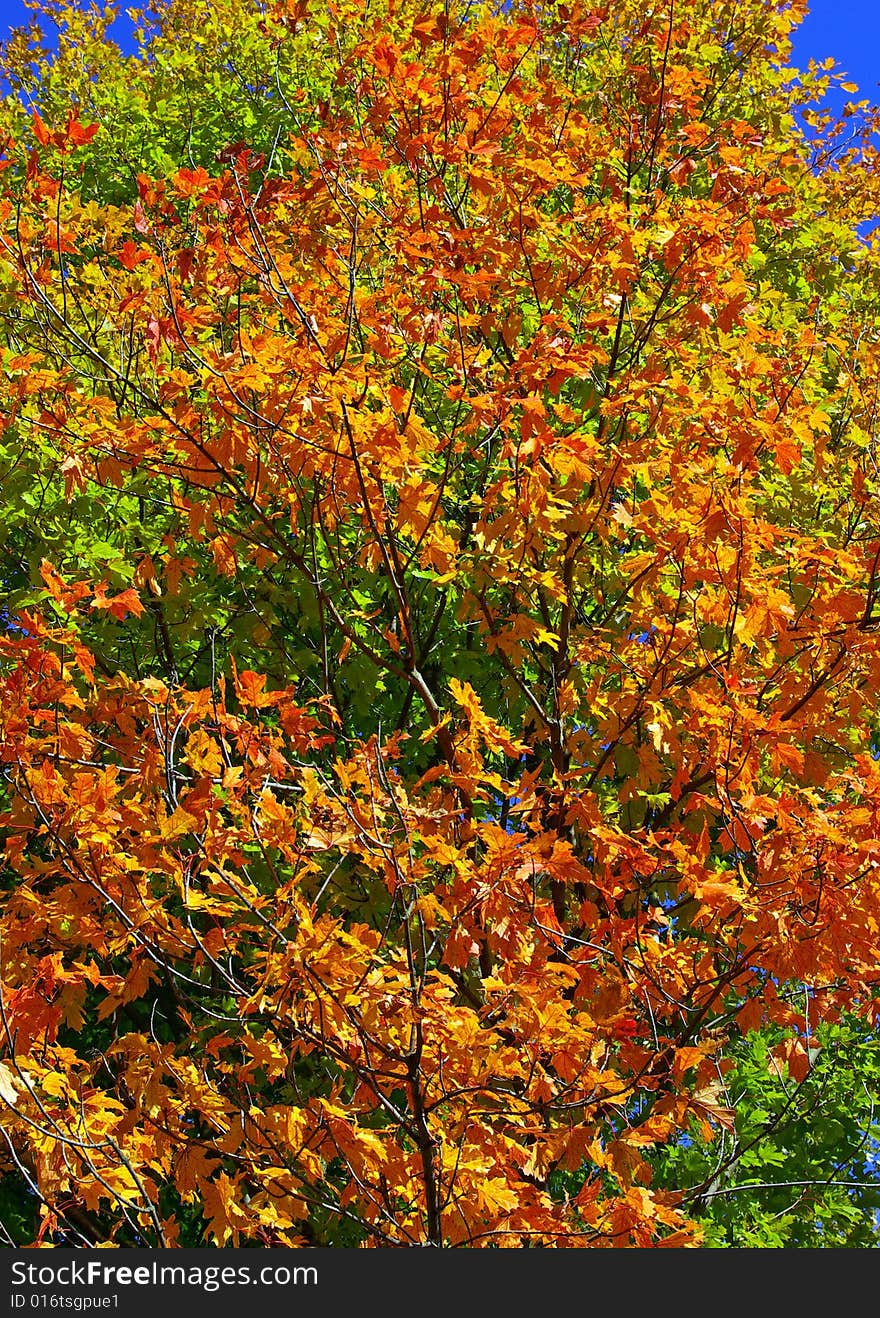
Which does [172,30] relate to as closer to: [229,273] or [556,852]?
[229,273]

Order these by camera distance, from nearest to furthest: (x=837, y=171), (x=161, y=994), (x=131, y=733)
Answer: (x=131, y=733) < (x=161, y=994) < (x=837, y=171)

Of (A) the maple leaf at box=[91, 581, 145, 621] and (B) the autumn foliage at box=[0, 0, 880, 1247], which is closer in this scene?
(B) the autumn foliage at box=[0, 0, 880, 1247]

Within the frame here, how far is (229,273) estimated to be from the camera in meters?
4.87

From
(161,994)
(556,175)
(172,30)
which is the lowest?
(161,994)

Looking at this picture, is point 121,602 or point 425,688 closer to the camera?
point 121,602

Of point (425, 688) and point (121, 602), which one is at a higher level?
point (121, 602)

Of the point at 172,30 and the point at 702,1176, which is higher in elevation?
the point at 172,30

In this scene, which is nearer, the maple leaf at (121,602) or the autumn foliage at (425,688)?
the autumn foliage at (425,688)

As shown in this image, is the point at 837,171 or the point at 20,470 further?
the point at 837,171

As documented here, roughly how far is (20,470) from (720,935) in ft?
13.0

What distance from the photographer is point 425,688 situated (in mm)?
5004

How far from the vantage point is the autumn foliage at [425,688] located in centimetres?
378

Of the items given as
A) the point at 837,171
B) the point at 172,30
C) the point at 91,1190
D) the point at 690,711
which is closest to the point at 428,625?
the point at 690,711

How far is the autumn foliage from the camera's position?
3.78m
